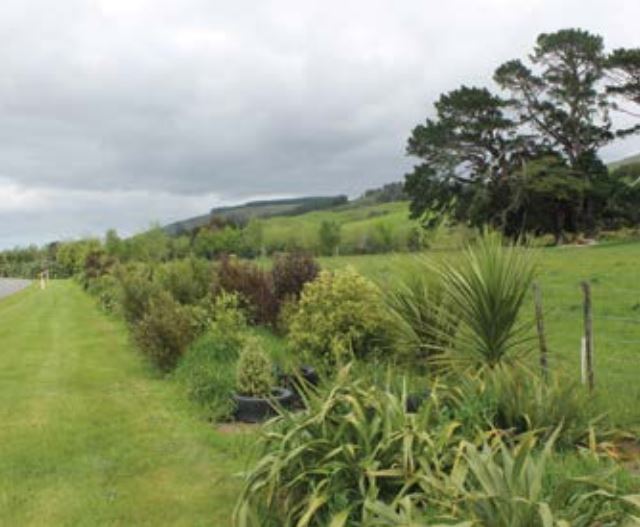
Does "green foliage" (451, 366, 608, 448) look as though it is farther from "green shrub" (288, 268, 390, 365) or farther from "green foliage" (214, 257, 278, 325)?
"green foliage" (214, 257, 278, 325)

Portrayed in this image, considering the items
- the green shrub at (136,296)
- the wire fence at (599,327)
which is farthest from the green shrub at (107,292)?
the wire fence at (599,327)

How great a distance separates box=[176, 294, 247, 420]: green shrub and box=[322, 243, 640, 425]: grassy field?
2064 mm

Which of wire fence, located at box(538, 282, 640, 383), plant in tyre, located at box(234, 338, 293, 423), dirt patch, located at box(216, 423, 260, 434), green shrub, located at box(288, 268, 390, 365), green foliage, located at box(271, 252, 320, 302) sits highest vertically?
green foliage, located at box(271, 252, 320, 302)

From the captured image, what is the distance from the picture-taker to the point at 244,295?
12.9 meters

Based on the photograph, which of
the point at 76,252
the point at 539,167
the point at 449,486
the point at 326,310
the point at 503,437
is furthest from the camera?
the point at 76,252

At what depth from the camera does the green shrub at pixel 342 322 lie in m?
9.11

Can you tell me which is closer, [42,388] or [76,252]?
[42,388]

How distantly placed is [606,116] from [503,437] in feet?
167

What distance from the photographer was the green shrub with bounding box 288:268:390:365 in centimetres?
911

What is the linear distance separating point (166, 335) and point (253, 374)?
3.10 m

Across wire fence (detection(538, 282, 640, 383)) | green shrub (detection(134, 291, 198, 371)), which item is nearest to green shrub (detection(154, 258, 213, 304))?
green shrub (detection(134, 291, 198, 371))

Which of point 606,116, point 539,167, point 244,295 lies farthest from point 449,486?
point 606,116

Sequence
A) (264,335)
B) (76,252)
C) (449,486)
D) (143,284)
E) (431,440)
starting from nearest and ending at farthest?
(449,486) < (431,440) < (264,335) < (143,284) < (76,252)

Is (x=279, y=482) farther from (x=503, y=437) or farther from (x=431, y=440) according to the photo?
(x=503, y=437)
